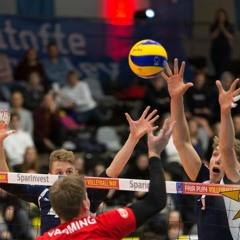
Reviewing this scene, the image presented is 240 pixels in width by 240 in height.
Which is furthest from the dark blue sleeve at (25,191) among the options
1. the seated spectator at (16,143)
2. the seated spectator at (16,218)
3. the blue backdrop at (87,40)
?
the blue backdrop at (87,40)

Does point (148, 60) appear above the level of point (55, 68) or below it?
above

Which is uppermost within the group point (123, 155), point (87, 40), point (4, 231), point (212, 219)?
point (87, 40)

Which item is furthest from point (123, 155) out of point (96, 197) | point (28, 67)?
point (28, 67)

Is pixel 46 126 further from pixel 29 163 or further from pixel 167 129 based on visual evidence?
pixel 167 129

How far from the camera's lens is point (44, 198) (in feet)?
32.7

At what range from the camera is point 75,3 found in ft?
72.2

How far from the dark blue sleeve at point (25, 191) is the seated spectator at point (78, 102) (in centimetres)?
953

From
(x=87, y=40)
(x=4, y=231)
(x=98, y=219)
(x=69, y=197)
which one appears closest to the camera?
(x=69, y=197)

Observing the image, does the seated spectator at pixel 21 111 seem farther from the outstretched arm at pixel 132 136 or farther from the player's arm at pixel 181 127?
the player's arm at pixel 181 127

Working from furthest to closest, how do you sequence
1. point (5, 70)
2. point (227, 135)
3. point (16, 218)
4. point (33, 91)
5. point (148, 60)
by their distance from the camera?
point (5, 70) < point (33, 91) < point (16, 218) < point (148, 60) < point (227, 135)

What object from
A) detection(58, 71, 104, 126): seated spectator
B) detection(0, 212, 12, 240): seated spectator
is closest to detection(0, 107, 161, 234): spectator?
detection(0, 212, 12, 240): seated spectator

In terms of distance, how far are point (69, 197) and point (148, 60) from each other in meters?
3.29

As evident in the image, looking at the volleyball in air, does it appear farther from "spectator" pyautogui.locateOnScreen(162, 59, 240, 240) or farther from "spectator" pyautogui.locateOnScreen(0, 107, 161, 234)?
"spectator" pyautogui.locateOnScreen(0, 107, 161, 234)

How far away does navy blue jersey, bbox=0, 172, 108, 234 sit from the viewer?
977 cm
